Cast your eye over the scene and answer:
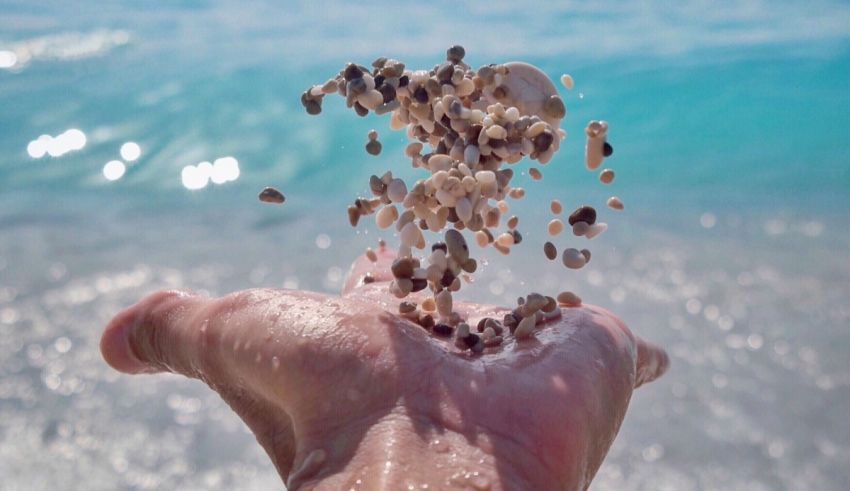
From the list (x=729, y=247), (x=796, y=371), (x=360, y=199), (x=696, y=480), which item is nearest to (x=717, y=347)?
(x=796, y=371)

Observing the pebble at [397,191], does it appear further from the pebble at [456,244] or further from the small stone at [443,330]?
the small stone at [443,330]

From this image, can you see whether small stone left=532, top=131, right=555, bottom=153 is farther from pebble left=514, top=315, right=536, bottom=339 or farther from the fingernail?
the fingernail

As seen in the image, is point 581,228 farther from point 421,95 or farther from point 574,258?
point 421,95

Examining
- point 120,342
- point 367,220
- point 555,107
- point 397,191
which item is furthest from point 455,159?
point 367,220

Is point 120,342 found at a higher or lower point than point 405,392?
lower

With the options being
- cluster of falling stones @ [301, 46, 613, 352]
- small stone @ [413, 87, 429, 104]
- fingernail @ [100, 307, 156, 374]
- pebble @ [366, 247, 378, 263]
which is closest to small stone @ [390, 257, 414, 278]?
cluster of falling stones @ [301, 46, 613, 352]

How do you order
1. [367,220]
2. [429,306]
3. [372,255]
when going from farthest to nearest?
[367,220]
[372,255]
[429,306]
